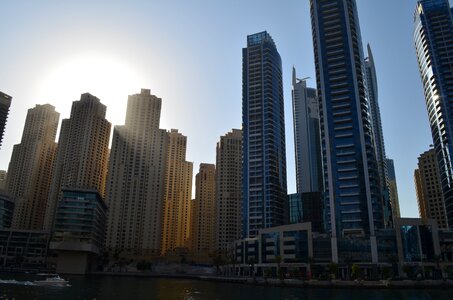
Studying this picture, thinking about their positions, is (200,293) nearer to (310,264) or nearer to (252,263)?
(310,264)

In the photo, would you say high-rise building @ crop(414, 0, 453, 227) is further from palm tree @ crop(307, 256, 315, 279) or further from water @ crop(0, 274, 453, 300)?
water @ crop(0, 274, 453, 300)

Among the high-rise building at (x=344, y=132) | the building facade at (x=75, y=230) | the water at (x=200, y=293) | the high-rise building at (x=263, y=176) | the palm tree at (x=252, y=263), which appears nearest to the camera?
the water at (x=200, y=293)

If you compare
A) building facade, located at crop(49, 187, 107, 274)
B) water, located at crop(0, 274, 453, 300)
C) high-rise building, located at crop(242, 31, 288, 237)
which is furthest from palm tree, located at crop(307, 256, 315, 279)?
building facade, located at crop(49, 187, 107, 274)

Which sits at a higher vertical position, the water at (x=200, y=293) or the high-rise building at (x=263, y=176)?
the high-rise building at (x=263, y=176)

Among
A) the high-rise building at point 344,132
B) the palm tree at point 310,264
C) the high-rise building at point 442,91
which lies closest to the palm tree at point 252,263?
the palm tree at point 310,264

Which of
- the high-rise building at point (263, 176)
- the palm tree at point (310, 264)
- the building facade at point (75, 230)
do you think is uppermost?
the high-rise building at point (263, 176)

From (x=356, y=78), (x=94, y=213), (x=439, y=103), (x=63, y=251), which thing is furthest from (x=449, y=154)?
(x=63, y=251)

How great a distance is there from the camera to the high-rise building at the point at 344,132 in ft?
463

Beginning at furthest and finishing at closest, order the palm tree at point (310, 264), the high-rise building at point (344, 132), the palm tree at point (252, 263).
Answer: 1. the palm tree at point (252, 263)
2. the high-rise building at point (344, 132)
3. the palm tree at point (310, 264)

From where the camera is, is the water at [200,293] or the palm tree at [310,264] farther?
the palm tree at [310,264]

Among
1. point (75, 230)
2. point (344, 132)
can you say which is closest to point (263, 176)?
point (344, 132)

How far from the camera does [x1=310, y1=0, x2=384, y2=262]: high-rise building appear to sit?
463 feet

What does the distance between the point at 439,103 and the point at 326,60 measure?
65409 millimetres

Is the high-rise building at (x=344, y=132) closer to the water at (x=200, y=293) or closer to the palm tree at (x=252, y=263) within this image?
the palm tree at (x=252, y=263)
